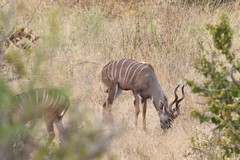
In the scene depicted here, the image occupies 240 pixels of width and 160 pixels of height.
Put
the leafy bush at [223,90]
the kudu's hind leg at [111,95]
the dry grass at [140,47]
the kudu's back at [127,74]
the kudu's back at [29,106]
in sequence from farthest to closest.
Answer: the kudu's back at [127,74] < the kudu's hind leg at [111,95] < the dry grass at [140,47] < the leafy bush at [223,90] < the kudu's back at [29,106]

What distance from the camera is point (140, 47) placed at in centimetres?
962

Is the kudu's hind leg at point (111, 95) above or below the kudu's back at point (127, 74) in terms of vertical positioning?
below

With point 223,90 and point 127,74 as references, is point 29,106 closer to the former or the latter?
point 223,90

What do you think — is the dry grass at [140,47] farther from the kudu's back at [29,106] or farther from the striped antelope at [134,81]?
the kudu's back at [29,106]

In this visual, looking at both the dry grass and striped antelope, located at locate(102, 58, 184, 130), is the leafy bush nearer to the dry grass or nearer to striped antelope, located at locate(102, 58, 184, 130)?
the dry grass

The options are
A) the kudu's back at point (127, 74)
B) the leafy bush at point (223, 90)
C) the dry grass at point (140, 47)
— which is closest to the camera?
the leafy bush at point (223, 90)

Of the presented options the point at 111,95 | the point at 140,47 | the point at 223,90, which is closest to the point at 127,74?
the point at 111,95

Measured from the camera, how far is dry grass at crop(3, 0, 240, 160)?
6816 mm

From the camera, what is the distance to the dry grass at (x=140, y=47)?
22.4 feet

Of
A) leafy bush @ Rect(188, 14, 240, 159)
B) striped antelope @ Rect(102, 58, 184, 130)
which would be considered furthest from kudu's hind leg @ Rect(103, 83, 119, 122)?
leafy bush @ Rect(188, 14, 240, 159)

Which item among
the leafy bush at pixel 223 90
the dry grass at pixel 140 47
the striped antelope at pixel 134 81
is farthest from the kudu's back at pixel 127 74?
the leafy bush at pixel 223 90

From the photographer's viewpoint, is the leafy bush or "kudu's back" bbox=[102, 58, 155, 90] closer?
the leafy bush

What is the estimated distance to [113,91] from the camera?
7.80 m

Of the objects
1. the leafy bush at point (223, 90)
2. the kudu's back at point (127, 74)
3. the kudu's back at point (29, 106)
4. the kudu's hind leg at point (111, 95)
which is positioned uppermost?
the kudu's back at point (29, 106)
